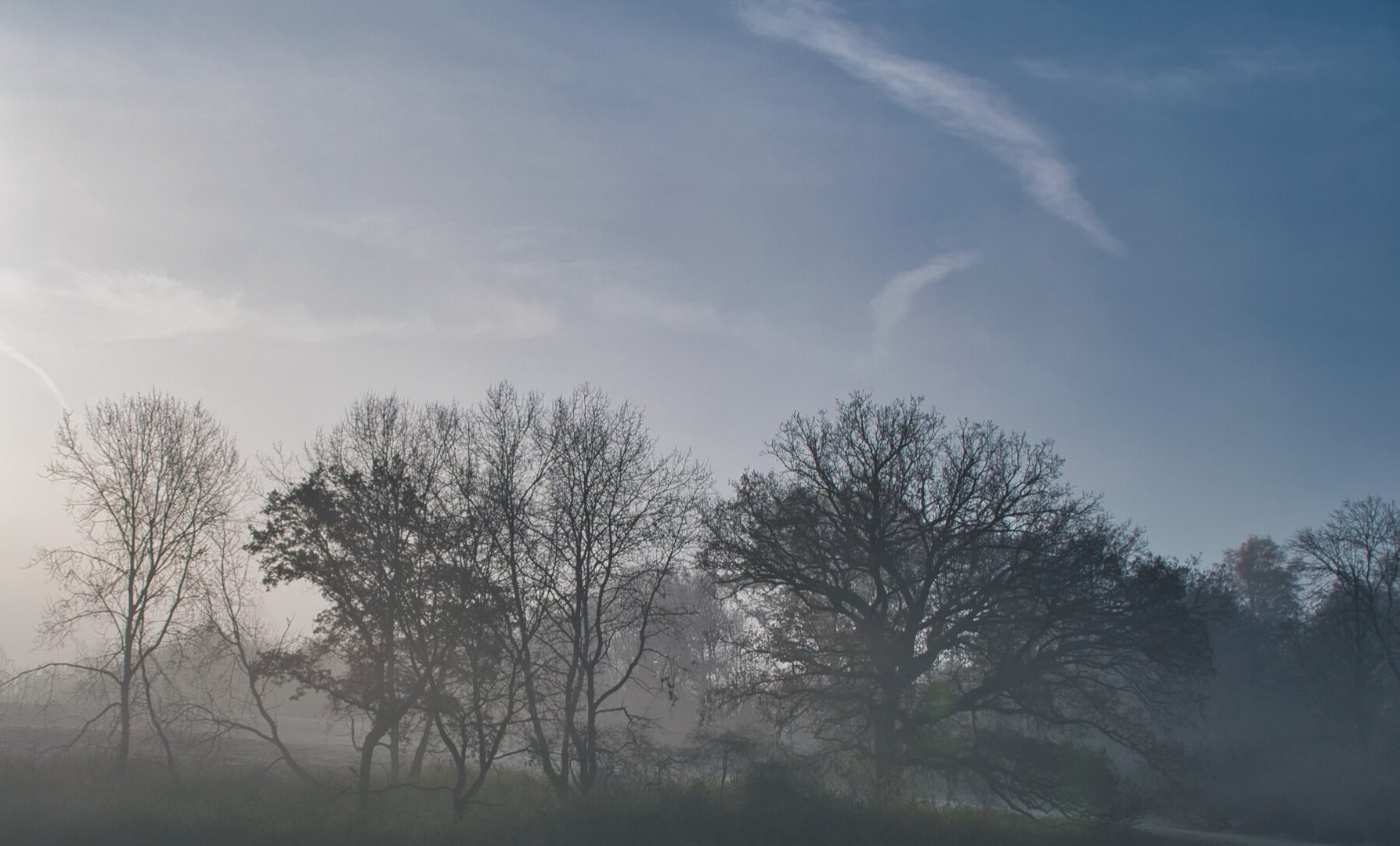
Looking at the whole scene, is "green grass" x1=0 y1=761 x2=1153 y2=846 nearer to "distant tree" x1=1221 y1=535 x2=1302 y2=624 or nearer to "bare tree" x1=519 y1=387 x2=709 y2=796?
"bare tree" x1=519 y1=387 x2=709 y2=796

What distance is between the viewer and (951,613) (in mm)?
28219

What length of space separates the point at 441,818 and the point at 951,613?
54.6 feet

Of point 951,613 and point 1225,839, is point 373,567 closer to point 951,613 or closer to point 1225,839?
point 951,613

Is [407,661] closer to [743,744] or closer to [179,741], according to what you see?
[179,741]

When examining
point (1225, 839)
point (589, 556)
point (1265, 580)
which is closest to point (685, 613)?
point (589, 556)

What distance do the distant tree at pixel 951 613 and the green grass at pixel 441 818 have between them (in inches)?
102

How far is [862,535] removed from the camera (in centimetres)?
2941

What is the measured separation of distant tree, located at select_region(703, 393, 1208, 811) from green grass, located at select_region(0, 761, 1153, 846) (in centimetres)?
260

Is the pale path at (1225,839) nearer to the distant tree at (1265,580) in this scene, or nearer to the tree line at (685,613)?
the tree line at (685,613)

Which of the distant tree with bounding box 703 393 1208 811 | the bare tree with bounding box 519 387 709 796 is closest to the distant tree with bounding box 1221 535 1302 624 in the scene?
the distant tree with bounding box 703 393 1208 811

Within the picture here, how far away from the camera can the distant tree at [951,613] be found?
Result: 89.1 ft

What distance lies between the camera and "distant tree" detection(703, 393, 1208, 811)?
89.1 feet

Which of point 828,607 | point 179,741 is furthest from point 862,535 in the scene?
point 179,741

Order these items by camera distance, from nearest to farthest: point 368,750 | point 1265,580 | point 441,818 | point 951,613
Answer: point 441,818
point 368,750
point 951,613
point 1265,580
